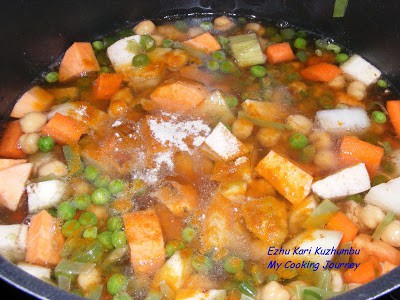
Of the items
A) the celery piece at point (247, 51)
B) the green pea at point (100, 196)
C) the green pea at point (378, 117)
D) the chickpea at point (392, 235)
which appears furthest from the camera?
the celery piece at point (247, 51)

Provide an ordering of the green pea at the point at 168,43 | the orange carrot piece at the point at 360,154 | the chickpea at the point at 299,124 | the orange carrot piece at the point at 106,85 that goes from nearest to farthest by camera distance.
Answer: the orange carrot piece at the point at 360,154, the chickpea at the point at 299,124, the orange carrot piece at the point at 106,85, the green pea at the point at 168,43

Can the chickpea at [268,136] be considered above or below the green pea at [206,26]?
below

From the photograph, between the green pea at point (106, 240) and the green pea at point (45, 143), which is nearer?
the green pea at point (106, 240)

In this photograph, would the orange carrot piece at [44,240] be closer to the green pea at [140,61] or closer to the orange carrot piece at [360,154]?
the green pea at [140,61]

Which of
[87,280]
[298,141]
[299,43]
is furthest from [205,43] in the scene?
[87,280]

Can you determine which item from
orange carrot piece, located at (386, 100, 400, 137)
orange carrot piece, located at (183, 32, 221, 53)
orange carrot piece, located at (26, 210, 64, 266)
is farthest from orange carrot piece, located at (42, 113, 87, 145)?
orange carrot piece, located at (386, 100, 400, 137)

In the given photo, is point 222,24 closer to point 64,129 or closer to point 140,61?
point 140,61

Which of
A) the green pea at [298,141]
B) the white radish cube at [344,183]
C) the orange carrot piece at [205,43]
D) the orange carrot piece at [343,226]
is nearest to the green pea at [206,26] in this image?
the orange carrot piece at [205,43]

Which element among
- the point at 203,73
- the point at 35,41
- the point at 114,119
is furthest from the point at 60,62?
the point at 203,73
